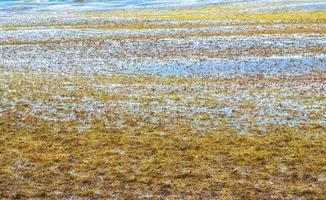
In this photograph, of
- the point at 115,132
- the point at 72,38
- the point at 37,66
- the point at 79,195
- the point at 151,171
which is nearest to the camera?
the point at 79,195

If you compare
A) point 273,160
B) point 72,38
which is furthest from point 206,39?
point 273,160

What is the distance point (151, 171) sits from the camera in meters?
14.4

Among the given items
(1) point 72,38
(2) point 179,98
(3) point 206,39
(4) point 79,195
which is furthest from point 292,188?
(1) point 72,38

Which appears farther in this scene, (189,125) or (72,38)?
(72,38)

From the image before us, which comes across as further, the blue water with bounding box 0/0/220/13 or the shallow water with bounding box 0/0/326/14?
the blue water with bounding box 0/0/220/13

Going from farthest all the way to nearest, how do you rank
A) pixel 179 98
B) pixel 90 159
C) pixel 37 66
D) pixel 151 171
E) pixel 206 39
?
pixel 206 39 → pixel 37 66 → pixel 179 98 → pixel 90 159 → pixel 151 171

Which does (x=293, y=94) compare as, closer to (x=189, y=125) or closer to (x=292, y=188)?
(x=189, y=125)

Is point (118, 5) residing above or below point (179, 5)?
above

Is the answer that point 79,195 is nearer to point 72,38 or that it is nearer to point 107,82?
point 107,82

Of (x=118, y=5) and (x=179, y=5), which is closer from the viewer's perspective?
(x=179, y=5)

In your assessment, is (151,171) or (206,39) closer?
(151,171)

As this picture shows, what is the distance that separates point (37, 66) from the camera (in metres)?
33.5

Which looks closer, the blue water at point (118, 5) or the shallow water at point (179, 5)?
the shallow water at point (179, 5)

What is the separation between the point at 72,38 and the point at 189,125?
29.8 metres
